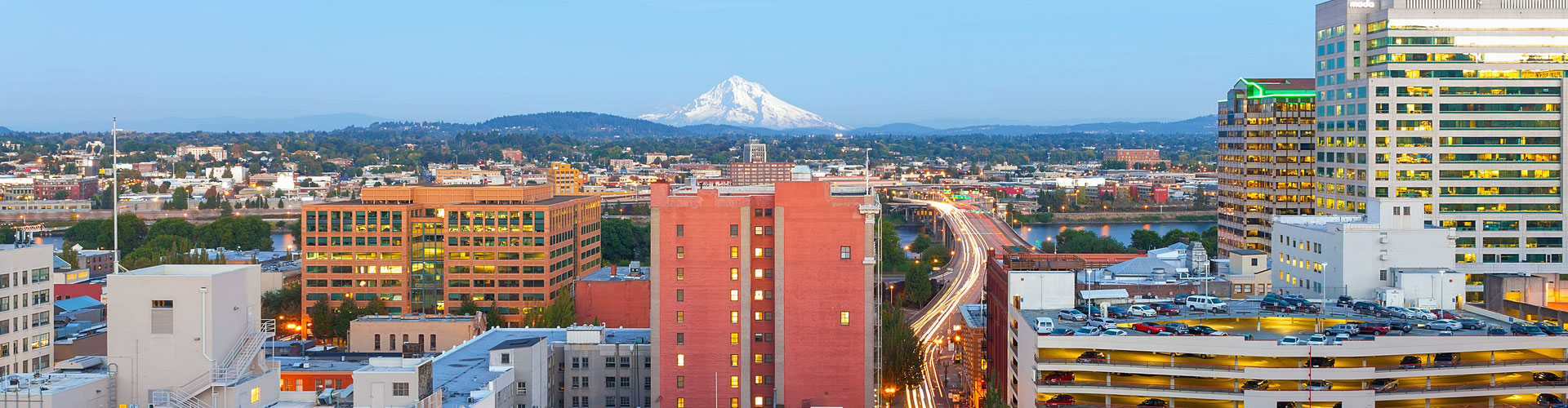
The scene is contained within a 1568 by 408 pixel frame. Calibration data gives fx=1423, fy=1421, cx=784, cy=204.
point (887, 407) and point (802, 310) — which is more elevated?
point (802, 310)

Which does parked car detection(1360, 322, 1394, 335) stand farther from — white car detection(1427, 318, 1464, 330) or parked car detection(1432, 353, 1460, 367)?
parked car detection(1432, 353, 1460, 367)

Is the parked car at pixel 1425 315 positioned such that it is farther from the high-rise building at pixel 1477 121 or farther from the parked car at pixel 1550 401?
the high-rise building at pixel 1477 121

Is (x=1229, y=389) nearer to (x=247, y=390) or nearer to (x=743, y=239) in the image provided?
(x=743, y=239)

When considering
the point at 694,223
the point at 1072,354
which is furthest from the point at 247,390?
the point at 1072,354

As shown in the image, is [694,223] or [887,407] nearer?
[694,223]

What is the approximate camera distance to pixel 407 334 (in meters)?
44.7

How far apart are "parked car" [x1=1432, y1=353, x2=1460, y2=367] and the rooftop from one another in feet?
57.9

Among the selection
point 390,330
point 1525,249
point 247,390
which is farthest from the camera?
point 1525,249

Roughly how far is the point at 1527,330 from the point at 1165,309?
24.2ft

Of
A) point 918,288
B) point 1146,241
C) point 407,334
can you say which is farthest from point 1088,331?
point 1146,241

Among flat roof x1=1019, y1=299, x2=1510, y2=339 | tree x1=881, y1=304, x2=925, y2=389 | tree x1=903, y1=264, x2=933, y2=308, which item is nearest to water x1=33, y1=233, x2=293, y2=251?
tree x1=903, y1=264, x2=933, y2=308

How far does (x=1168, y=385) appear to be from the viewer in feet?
92.4

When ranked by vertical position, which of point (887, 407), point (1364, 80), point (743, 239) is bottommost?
point (887, 407)

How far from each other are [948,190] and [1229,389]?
484 feet
